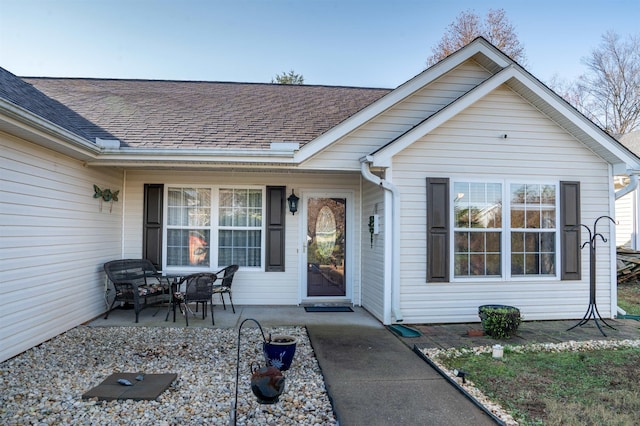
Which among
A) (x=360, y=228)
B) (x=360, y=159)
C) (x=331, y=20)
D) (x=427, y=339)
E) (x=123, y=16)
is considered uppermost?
(x=331, y=20)

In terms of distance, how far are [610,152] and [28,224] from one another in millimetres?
7927

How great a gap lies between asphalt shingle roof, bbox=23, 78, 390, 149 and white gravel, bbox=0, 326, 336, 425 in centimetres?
278

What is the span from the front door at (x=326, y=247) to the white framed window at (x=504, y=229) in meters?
2.19

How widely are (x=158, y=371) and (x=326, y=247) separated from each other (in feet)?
13.0

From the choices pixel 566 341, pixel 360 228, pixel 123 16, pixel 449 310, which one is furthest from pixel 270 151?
pixel 123 16

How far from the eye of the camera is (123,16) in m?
10.2

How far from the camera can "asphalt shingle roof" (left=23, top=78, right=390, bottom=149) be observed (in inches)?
251

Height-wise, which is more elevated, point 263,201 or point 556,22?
point 556,22

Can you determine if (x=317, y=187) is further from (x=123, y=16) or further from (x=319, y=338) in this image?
(x=123, y=16)

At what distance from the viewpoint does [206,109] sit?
302 inches

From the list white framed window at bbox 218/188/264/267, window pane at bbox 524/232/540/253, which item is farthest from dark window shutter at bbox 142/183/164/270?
window pane at bbox 524/232/540/253

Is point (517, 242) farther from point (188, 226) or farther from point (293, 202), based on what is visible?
point (188, 226)

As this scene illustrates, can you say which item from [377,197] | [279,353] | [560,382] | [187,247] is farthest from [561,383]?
[187,247]

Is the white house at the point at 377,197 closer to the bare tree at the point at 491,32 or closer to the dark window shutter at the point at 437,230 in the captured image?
the dark window shutter at the point at 437,230
